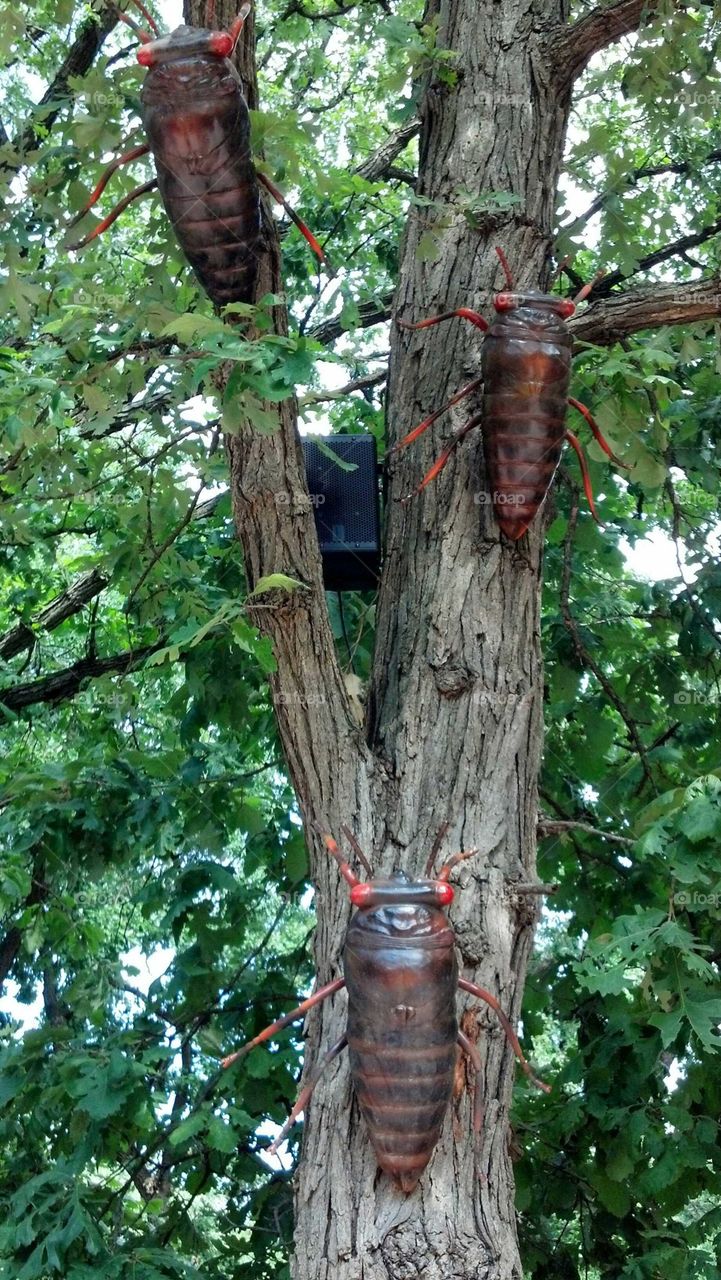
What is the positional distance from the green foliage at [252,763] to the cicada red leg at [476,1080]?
0.53 meters

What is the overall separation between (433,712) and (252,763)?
106 inches

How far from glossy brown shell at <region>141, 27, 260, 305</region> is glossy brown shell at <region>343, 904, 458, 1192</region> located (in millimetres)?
1452

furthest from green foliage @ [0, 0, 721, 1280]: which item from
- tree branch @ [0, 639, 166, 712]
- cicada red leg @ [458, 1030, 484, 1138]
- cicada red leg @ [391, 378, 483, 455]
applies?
cicada red leg @ [458, 1030, 484, 1138]

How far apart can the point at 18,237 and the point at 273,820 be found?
7.78ft

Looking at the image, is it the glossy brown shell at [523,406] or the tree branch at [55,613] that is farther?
the tree branch at [55,613]

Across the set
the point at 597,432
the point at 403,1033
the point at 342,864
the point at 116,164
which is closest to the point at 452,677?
the point at 342,864

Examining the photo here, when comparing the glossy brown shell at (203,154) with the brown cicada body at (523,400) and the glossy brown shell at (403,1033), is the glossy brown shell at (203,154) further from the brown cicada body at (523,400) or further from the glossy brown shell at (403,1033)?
the glossy brown shell at (403,1033)

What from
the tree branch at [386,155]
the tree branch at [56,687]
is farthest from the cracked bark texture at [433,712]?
the tree branch at [56,687]

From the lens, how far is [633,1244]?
14.2 feet

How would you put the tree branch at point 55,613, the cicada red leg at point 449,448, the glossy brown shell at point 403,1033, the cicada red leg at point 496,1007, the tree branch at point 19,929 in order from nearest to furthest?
the glossy brown shell at point 403,1033, the cicada red leg at point 496,1007, the cicada red leg at point 449,448, the tree branch at point 19,929, the tree branch at point 55,613

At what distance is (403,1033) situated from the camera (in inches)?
100.0

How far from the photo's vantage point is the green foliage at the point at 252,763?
347cm

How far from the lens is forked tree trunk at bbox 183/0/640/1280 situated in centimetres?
267

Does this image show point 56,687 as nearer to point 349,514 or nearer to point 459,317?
point 349,514
